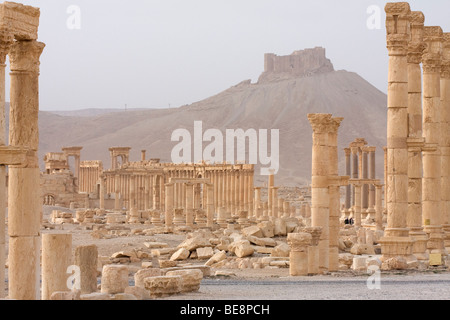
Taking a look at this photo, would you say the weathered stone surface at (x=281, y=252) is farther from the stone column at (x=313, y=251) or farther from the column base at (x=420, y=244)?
the stone column at (x=313, y=251)

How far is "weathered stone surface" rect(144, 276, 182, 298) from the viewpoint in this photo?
49.6ft

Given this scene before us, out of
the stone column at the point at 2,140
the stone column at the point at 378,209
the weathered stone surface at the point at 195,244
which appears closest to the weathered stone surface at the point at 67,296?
the stone column at the point at 2,140

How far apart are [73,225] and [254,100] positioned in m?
121

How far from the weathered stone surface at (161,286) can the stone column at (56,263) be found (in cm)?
132

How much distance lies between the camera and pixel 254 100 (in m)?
161

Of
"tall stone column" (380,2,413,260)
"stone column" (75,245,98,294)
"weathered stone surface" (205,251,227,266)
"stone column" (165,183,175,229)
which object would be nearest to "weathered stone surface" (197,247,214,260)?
"weathered stone surface" (205,251,227,266)

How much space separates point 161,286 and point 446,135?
14.0 m

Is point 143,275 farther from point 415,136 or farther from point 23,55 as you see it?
point 415,136

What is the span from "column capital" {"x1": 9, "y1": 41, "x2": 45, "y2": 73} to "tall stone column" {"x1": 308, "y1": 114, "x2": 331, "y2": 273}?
9.47 m

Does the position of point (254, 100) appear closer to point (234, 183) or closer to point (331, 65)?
point (331, 65)

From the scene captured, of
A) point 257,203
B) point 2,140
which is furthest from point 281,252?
point 257,203

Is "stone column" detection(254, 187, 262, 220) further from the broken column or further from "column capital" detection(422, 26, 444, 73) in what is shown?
the broken column

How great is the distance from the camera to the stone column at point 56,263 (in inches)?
600

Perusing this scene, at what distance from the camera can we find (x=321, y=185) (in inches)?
918
